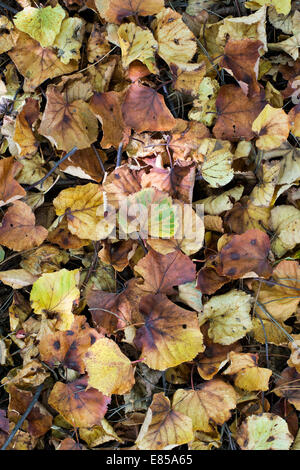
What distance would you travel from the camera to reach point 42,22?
1.07 metres

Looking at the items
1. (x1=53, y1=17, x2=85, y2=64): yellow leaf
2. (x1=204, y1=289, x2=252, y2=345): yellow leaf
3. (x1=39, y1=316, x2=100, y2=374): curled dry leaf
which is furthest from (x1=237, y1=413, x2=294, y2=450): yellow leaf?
(x1=53, y1=17, x2=85, y2=64): yellow leaf

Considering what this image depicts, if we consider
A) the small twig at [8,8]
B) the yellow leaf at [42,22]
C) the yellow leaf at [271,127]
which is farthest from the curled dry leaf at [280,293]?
the small twig at [8,8]

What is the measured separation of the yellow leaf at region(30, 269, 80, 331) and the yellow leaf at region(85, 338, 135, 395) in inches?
4.1

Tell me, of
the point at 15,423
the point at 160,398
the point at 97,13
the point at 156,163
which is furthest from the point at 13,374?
the point at 97,13

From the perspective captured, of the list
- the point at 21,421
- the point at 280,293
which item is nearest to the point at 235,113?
the point at 280,293

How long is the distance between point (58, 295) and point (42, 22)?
693mm

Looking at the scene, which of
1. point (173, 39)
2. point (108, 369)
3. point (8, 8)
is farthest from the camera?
point (8, 8)

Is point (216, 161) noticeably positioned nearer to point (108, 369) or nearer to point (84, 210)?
point (84, 210)

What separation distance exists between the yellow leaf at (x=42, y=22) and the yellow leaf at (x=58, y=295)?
0.59 m

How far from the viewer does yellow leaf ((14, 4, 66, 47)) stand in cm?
106

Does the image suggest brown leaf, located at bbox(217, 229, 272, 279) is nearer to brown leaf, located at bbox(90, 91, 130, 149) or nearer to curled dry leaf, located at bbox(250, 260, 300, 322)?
curled dry leaf, located at bbox(250, 260, 300, 322)

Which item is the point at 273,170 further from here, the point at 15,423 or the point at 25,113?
the point at 15,423

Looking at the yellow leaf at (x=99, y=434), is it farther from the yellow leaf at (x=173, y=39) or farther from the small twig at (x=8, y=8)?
the small twig at (x=8, y=8)

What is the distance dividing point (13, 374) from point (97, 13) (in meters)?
0.96
